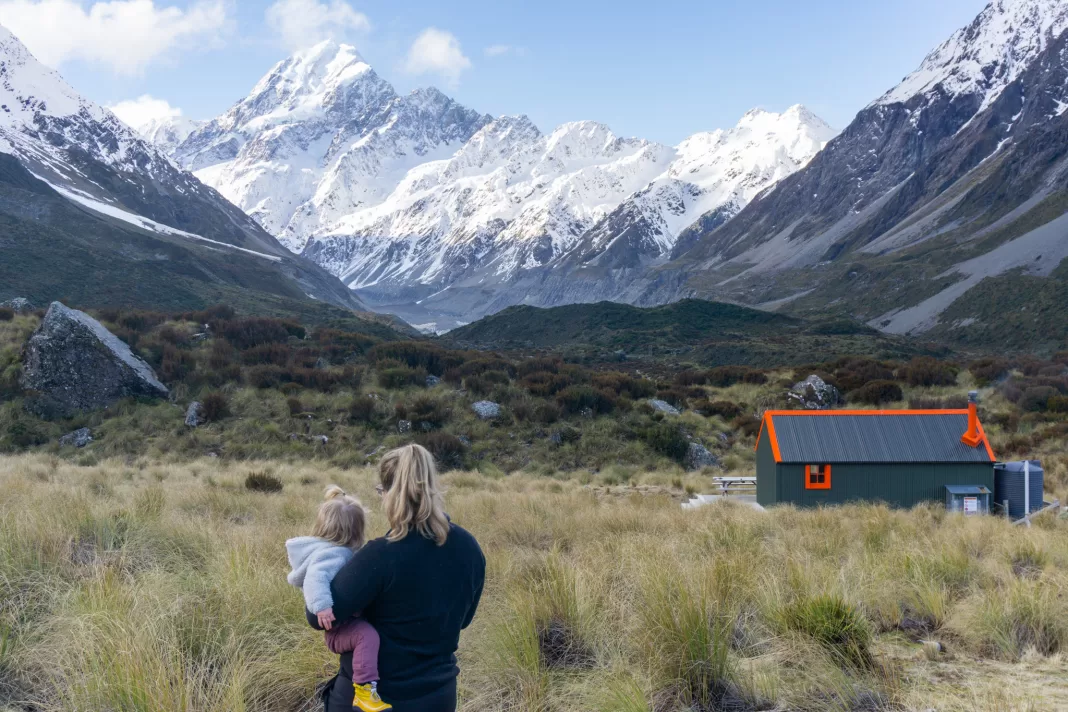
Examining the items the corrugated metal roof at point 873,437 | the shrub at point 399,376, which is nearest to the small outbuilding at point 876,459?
the corrugated metal roof at point 873,437

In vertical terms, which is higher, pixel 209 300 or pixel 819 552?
pixel 209 300

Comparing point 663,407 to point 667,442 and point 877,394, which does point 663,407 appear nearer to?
point 667,442

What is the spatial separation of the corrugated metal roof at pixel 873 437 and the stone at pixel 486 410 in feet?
29.4

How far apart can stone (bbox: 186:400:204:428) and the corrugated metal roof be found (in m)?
13.4

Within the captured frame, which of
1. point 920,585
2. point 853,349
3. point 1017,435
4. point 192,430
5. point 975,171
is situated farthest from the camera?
point 975,171

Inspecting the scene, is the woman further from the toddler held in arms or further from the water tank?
the water tank

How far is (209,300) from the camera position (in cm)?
5788

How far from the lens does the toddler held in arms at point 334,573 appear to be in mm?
2787

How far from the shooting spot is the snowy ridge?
6486 inches

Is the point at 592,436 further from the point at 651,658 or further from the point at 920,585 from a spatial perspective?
the point at 651,658

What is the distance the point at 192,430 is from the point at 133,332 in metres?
5.90

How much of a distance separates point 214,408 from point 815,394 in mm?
18063

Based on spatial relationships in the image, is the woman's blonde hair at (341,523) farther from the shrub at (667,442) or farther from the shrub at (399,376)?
the shrub at (399,376)

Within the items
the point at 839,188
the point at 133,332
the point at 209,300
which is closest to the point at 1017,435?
the point at 133,332
